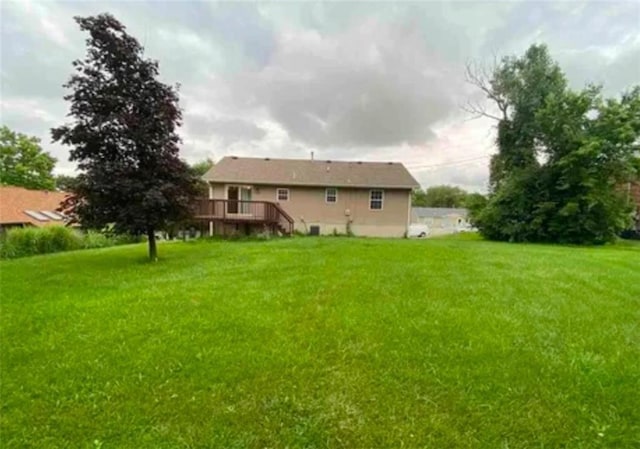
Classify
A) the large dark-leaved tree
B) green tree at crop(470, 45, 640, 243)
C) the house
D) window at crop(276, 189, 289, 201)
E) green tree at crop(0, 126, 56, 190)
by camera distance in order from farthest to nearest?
green tree at crop(0, 126, 56, 190) < window at crop(276, 189, 289, 201) < the house < green tree at crop(470, 45, 640, 243) < the large dark-leaved tree

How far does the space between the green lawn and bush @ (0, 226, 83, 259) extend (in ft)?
25.7

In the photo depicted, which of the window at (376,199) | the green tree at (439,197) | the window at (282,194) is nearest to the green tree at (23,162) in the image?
the window at (282,194)

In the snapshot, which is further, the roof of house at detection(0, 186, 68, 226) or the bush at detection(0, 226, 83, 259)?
the roof of house at detection(0, 186, 68, 226)

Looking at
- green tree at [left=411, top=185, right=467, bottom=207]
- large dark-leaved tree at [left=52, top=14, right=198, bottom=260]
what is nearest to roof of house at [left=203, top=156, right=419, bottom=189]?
large dark-leaved tree at [left=52, top=14, right=198, bottom=260]

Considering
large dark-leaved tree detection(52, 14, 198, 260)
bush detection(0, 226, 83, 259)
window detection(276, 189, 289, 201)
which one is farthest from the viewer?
window detection(276, 189, 289, 201)

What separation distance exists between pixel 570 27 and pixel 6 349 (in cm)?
1522

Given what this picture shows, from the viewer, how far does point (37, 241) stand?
13.6 m

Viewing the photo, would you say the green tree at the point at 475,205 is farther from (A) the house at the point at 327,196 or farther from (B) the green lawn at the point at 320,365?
(B) the green lawn at the point at 320,365

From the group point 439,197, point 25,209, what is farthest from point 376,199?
point 439,197

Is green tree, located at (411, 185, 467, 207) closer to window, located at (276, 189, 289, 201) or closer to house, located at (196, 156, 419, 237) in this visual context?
house, located at (196, 156, 419, 237)

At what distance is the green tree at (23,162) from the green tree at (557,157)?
1553 inches

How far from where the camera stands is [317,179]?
20156 mm

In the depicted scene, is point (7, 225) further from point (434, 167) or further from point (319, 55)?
point (434, 167)

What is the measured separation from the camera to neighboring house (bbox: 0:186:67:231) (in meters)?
23.2
